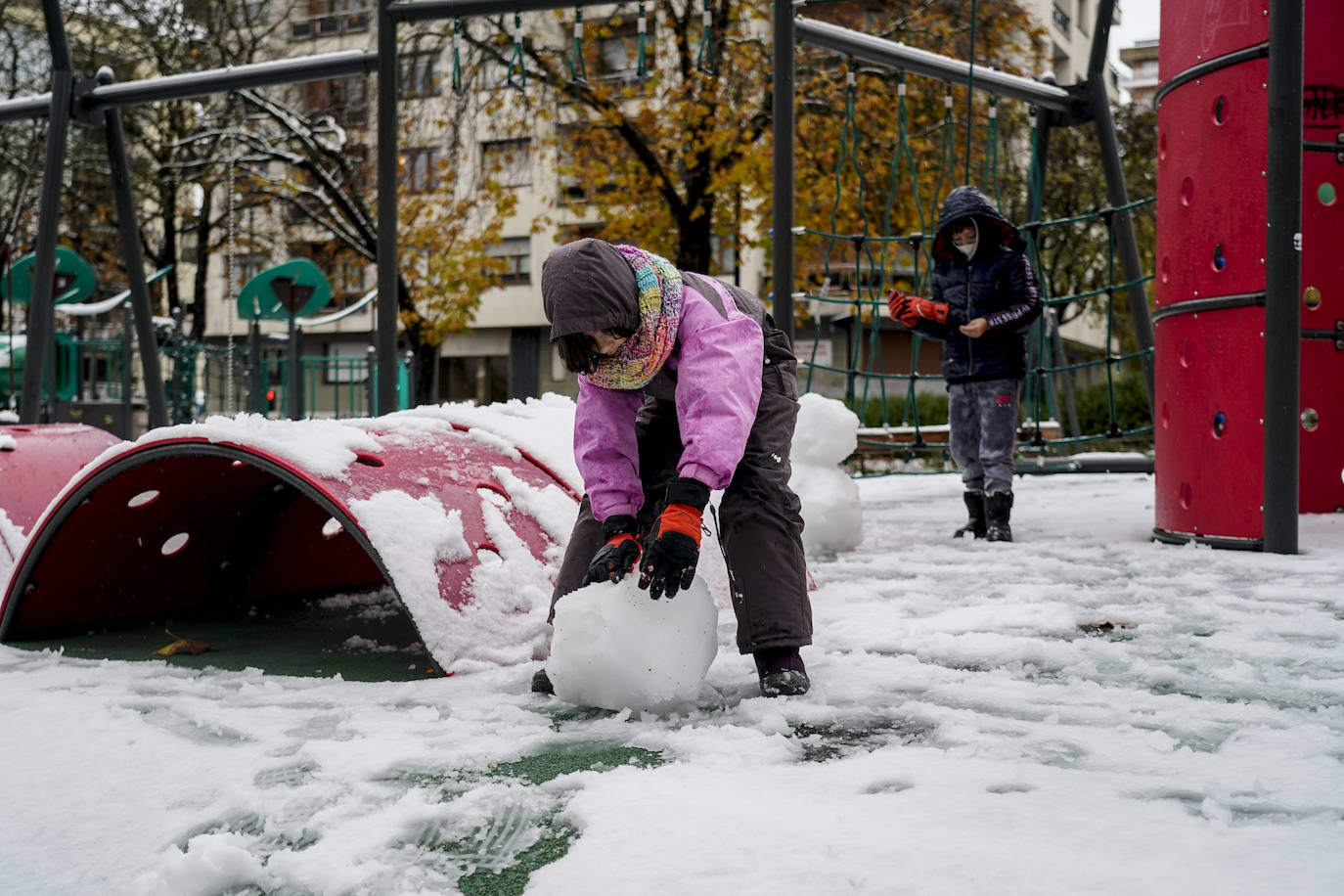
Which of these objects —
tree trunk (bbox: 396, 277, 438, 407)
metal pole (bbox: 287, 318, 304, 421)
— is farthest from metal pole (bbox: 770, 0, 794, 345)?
tree trunk (bbox: 396, 277, 438, 407)

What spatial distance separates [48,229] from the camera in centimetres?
639

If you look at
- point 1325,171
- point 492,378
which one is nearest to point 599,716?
point 1325,171

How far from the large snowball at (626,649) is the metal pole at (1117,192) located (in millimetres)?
5107

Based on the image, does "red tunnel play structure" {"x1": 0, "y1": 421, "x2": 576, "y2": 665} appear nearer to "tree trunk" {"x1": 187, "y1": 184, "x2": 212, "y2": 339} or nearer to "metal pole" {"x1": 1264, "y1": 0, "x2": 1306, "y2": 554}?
"metal pole" {"x1": 1264, "y1": 0, "x2": 1306, "y2": 554}

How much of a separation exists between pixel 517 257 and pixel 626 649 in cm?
2981

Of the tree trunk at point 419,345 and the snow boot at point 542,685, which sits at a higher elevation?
the tree trunk at point 419,345

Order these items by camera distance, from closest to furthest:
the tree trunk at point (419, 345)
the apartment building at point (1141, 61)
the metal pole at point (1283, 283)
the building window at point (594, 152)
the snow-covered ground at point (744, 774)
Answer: the snow-covered ground at point (744, 774), the metal pole at point (1283, 283), the building window at point (594, 152), the tree trunk at point (419, 345), the apartment building at point (1141, 61)

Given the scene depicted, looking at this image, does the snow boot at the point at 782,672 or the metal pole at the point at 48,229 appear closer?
the snow boot at the point at 782,672

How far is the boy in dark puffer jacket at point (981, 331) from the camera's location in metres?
5.25

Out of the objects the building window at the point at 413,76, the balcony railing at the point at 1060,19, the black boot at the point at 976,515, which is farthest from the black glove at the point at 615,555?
the balcony railing at the point at 1060,19

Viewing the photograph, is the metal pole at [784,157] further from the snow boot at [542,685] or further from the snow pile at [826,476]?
the snow boot at [542,685]

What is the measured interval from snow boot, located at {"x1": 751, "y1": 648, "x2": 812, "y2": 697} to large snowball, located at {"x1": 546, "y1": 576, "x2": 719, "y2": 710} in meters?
0.15

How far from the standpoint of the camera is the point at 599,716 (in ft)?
7.80

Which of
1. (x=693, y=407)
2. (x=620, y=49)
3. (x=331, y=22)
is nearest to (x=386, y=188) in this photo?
(x=693, y=407)
